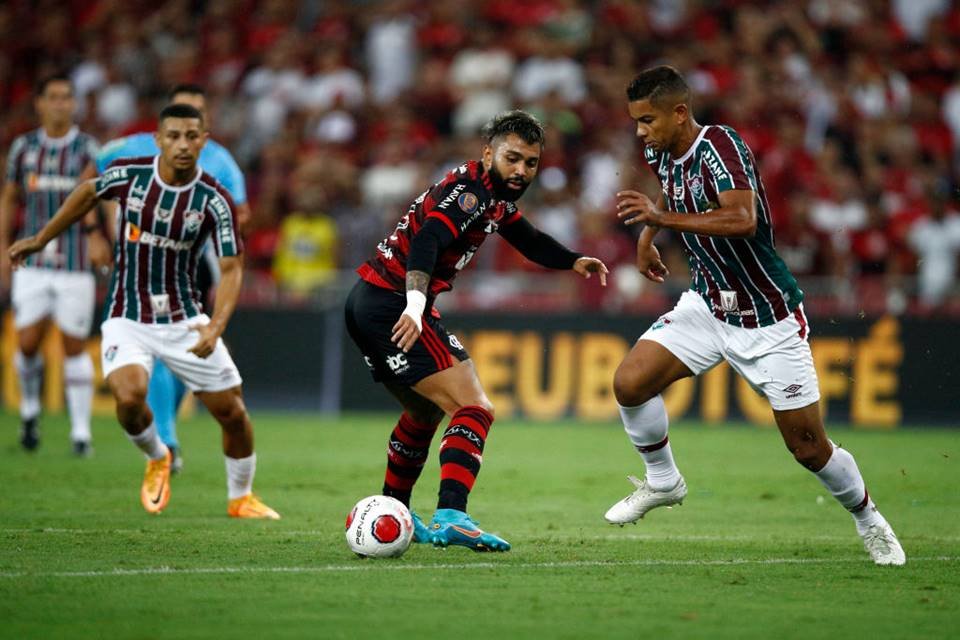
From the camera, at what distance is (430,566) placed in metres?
7.19

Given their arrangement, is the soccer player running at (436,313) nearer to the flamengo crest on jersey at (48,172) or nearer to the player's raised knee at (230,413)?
the player's raised knee at (230,413)

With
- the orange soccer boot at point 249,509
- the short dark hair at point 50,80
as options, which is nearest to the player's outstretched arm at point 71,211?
the orange soccer boot at point 249,509

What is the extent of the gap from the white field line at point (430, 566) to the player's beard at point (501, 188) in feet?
6.18

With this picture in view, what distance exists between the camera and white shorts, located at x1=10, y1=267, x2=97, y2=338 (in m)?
12.9

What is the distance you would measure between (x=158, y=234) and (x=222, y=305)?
715mm

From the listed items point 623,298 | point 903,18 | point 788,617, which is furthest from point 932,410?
point 788,617

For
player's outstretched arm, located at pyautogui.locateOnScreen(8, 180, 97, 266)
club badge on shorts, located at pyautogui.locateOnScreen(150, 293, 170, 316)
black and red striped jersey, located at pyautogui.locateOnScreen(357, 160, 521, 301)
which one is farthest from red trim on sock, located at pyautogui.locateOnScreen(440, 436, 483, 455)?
player's outstretched arm, located at pyautogui.locateOnScreen(8, 180, 97, 266)

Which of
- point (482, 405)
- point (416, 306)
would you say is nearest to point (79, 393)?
point (482, 405)

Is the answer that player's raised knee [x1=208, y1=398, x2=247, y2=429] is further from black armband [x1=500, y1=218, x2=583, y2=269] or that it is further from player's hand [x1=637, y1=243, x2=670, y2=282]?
player's hand [x1=637, y1=243, x2=670, y2=282]

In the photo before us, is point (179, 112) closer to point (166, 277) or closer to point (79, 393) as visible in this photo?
point (166, 277)

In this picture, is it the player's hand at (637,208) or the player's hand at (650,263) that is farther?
the player's hand at (650,263)

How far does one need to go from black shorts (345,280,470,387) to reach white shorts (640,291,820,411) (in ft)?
3.77

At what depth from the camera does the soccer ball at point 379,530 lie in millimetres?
7340

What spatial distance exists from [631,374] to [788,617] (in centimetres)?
224
